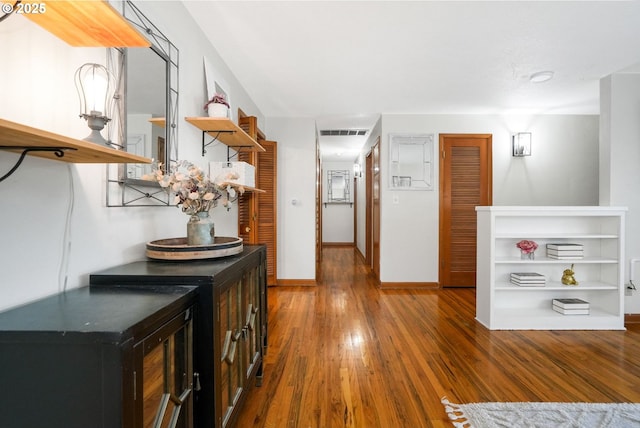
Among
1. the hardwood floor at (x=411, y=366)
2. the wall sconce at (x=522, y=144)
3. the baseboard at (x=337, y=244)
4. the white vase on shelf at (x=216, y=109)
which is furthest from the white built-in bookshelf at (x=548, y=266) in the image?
the baseboard at (x=337, y=244)

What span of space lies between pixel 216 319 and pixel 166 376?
0.79ft

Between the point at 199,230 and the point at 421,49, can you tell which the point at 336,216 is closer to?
the point at 421,49

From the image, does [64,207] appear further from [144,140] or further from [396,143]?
[396,143]

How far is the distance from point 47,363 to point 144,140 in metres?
1.05

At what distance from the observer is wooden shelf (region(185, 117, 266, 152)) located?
6.25 ft

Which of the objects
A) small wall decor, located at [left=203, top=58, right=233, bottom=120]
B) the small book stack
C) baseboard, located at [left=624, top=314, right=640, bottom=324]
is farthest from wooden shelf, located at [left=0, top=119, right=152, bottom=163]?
baseboard, located at [left=624, top=314, right=640, bottom=324]

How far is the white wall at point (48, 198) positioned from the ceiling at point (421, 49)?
3.26 feet

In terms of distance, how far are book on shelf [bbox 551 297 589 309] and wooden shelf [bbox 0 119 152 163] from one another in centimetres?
355

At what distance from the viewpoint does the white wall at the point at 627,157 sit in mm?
2887

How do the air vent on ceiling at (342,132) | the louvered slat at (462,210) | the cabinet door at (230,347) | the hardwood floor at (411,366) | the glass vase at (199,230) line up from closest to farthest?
the cabinet door at (230,347) → the glass vase at (199,230) → the hardwood floor at (411,366) → the louvered slat at (462,210) → the air vent on ceiling at (342,132)

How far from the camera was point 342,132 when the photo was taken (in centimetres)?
519

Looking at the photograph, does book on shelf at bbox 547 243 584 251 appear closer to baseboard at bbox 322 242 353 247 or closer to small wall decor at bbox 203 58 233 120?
small wall decor at bbox 203 58 233 120

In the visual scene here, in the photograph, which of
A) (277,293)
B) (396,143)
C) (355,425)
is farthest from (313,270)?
(355,425)

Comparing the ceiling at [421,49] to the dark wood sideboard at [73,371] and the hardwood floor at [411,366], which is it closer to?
the dark wood sideboard at [73,371]
